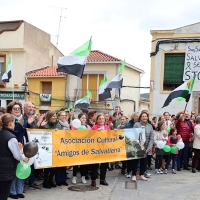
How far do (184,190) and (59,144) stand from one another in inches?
117

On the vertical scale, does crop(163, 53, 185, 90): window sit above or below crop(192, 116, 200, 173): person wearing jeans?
above

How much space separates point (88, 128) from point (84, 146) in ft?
2.14

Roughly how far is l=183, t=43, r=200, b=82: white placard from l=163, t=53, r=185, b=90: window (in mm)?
279

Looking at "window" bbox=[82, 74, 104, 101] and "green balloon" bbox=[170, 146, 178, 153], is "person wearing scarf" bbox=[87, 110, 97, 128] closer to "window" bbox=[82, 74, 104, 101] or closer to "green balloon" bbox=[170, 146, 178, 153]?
"green balloon" bbox=[170, 146, 178, 153]

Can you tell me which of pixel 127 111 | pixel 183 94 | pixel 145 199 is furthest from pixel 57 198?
pixel 127 111

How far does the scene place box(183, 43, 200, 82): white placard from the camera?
1647cm

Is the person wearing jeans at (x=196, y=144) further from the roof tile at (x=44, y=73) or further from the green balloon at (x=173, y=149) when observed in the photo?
the roof tile at (x=44, y=73)

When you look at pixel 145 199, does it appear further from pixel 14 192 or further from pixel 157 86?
pixel 157 86

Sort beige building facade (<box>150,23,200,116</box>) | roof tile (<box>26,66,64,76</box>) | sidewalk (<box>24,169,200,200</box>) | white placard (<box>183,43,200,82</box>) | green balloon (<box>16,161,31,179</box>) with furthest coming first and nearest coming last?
roof tile (<box>26,66,64,76</box>), beige building facade (<box>150,23,200,116</box>), white placard (<box>183,43,200,82</box>), sidewalk (<box>24,169,200,200</box>), green balloon (<box>16,161,31,179</box>)

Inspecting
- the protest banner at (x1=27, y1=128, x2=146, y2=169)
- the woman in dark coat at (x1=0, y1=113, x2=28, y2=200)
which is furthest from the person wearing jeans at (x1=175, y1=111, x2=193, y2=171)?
the woman in dark coat at (x1=0, y1=113, x2=28, y2=200)

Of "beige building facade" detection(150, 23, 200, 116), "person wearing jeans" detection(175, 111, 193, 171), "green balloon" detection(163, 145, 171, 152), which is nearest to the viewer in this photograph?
"green balloon" detection(163, 145, 171, 152)

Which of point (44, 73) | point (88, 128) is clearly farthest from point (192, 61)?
point (44, 73)

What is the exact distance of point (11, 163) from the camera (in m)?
4.48

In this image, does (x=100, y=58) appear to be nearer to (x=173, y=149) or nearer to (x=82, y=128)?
(x=173, y=149)
